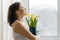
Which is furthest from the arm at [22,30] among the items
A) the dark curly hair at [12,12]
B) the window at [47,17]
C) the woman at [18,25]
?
the window at [47,17]

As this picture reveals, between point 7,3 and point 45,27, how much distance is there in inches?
37.9

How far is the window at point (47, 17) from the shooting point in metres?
2.81

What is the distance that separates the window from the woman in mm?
1301

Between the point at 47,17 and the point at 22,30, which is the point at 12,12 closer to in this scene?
the point at 22,30

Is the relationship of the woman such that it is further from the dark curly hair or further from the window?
the window

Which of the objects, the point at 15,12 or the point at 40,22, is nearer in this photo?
the point at 15,12

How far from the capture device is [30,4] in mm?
2896

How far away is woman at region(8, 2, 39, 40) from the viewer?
1.41 m

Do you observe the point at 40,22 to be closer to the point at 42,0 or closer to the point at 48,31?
the point at 48,31

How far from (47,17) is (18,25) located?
4.81 ft

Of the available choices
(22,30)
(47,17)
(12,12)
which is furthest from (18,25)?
(47,17)

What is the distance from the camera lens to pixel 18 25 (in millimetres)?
1441

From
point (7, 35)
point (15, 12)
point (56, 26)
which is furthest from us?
point (56, 26)

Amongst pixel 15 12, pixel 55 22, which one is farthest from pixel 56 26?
pixel 15 12
